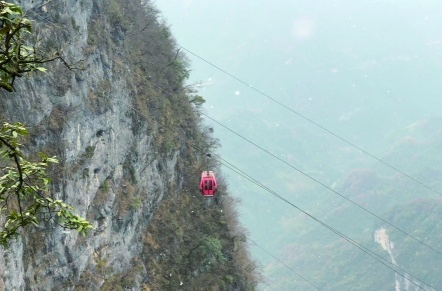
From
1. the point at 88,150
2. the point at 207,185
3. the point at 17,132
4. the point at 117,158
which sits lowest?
the point at 17,132

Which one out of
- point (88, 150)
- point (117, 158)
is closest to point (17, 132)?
point (88, 150)

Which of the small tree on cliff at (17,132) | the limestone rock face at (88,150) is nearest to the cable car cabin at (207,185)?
the limestone rock face at (88,150)

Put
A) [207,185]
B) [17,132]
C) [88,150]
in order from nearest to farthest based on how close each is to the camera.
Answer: [17,132] → [88,150] → [207,185]

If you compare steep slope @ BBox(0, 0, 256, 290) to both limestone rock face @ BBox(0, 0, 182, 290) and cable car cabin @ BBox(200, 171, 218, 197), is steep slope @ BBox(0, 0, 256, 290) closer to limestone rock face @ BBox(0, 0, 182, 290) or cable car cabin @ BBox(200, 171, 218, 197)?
limestone rock face @ BBox(0, 0, 182, 290)

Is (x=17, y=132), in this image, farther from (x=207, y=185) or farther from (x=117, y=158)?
(x=117, y=158)

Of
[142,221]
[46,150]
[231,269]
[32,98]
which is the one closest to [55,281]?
[46,150]

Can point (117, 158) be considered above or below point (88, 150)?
above
